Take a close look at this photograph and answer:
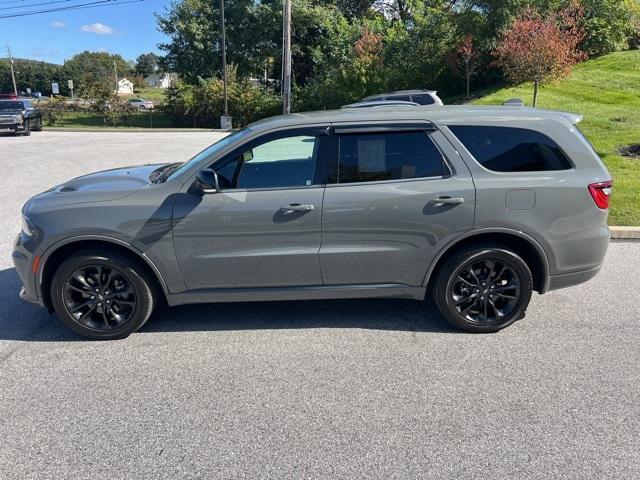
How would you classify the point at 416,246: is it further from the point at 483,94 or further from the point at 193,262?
the point at 483,94

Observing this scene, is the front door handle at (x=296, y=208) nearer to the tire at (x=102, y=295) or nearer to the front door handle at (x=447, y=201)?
the front door handle at (x=447, y=201)

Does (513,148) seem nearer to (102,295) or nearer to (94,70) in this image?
(102,295)

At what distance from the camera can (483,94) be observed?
23453mm

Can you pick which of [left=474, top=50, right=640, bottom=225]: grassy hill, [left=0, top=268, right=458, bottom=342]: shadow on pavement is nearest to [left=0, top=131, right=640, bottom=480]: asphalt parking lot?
[left=0, top=268, right=458, bottom=342]: shadow on pavement

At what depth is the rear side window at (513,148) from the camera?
4055 mm

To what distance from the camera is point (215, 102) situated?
33.0 m

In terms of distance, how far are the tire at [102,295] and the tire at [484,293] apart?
2.36 m

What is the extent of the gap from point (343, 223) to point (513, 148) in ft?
4.90

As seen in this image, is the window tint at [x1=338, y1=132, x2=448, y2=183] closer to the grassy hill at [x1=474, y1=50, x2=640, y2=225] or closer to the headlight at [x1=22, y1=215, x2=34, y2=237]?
the headlight at [x1=22, y1=215, x2=34, y2=237]

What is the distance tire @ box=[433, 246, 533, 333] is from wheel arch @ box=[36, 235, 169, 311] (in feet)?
7.37

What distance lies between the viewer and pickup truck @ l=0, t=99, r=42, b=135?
23517 millimetres

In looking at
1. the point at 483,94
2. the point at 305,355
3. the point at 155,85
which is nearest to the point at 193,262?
the point at 305,355

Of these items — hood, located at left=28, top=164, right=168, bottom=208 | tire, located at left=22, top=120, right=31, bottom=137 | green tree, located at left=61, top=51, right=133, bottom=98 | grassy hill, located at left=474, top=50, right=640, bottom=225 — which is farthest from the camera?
green tree, located at left=61, top=51, right=133, bottom=98

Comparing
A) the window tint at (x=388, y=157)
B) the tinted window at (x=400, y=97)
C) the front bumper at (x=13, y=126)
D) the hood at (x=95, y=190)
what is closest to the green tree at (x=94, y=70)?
the front bumper at (x=13, y=126)
